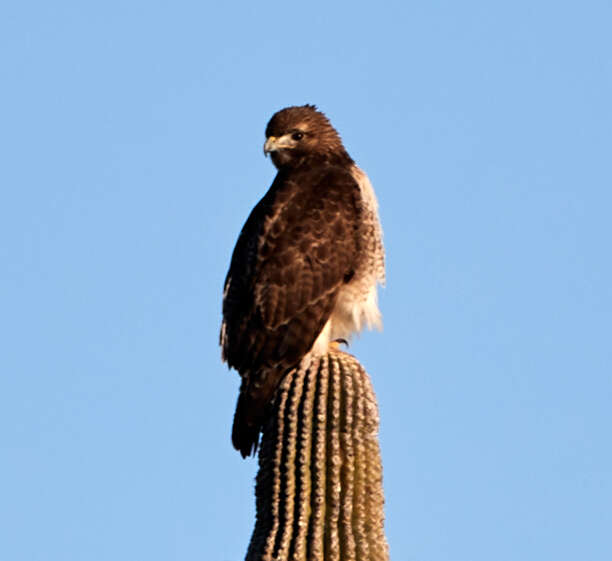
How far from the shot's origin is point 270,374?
9.73 m

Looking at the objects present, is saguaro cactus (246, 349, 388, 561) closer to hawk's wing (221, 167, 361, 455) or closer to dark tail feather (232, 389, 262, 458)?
dark tail feather (232, 389, 262, 458)

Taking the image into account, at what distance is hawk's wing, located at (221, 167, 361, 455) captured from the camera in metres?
9.94

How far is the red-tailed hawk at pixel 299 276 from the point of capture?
9.98 m

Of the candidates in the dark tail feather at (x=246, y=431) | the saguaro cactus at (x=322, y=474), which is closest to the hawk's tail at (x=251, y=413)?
the dark tail feather at (x=246, y=431)

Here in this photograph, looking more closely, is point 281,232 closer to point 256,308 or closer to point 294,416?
point 256,308

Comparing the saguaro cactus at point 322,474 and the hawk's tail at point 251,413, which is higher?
the hawk's tail at point 251,413

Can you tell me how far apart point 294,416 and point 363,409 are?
43cm

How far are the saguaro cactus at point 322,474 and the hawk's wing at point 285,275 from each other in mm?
A: 1426

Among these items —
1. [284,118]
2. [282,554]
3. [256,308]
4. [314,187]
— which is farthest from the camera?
[284,118]

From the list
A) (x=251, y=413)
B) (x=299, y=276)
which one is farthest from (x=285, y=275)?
(x=251, y=413)

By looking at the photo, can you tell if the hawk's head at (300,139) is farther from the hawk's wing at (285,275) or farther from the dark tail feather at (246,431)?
the dark tail feather at (246,431)

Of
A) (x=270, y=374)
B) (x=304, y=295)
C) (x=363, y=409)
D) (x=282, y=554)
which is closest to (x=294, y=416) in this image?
(x=363, y=409)

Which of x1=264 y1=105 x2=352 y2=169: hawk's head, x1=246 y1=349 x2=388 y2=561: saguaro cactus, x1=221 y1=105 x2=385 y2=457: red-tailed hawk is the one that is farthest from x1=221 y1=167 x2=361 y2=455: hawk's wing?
x1=246 y1=349 x2=388 y2=561: saguaro cactus

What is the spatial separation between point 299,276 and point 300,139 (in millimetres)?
1981
